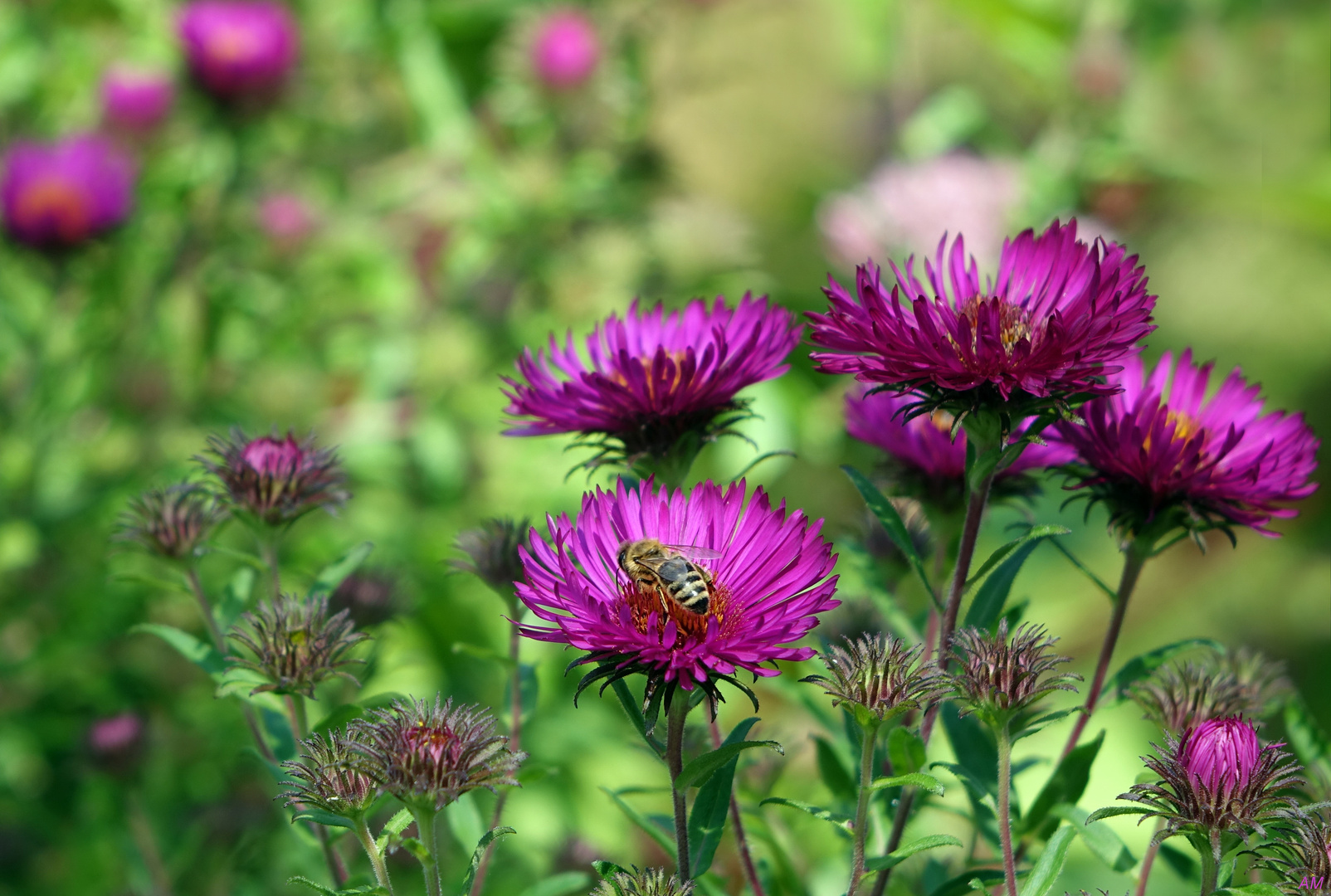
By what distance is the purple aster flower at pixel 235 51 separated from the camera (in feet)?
6.09

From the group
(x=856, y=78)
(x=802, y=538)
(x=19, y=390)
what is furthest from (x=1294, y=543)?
(x=19, y=390)

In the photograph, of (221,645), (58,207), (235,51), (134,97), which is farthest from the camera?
(134,97)

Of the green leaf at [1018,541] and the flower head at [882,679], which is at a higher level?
the green leaf at [1018,541]

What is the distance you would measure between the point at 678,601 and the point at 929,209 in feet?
4.75

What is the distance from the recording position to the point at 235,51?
187cm

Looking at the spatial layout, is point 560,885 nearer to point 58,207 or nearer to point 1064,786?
point 1064,786

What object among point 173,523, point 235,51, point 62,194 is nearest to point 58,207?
point 62,194

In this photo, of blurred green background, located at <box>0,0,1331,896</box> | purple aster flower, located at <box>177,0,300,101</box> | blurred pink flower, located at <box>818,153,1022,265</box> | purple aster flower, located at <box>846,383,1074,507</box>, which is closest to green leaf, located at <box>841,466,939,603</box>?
purple aster flower, located at <box>846,383,1074,507</box>

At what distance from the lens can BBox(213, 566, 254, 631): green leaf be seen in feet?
2.64

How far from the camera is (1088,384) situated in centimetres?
58

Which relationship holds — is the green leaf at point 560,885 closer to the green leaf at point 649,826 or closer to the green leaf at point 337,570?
the green leaf at point 649,826

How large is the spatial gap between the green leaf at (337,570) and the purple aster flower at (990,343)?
345 millimetres

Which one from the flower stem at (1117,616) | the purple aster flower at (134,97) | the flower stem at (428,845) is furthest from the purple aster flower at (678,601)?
the purple aster flower at (134,97)

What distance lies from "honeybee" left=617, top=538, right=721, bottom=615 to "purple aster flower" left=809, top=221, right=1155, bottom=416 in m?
0.13
